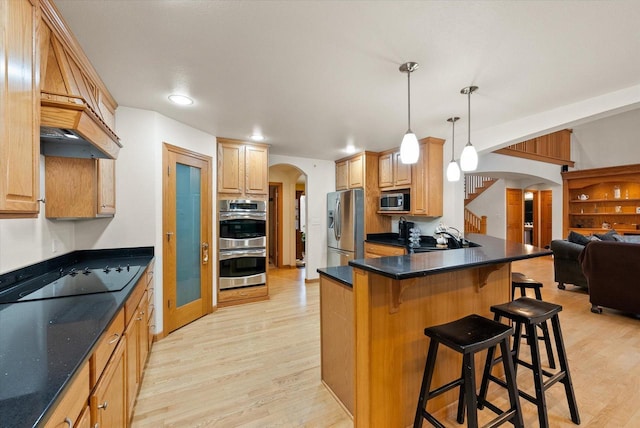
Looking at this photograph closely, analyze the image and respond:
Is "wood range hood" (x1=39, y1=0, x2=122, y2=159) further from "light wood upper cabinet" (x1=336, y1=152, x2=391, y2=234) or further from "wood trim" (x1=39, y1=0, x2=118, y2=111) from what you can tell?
"light wood upper cabinet" (x1=336, y1=152, x2=391, y2=234)

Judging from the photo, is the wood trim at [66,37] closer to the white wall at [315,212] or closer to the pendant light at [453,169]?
the pendant light at [453,169]

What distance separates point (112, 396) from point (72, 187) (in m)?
1.58

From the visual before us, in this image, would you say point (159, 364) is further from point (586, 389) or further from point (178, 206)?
point (586, 389)

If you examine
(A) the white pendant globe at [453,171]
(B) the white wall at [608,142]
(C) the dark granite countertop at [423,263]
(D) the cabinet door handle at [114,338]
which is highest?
(B) the white wall at [608,142]

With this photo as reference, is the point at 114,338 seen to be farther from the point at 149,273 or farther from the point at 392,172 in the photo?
the point at 392,172

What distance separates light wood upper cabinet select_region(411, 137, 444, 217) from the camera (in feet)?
12.6

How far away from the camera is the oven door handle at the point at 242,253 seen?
3.87m

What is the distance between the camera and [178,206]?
3.23m

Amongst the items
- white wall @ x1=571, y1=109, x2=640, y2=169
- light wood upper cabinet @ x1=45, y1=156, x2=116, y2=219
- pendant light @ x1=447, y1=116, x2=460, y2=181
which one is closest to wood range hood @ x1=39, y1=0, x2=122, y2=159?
light wood upper cabinet @ x1=45, y1=156, x2=116, y2=219

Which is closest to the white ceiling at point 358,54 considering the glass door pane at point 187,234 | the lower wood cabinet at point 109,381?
the glass door pane at point 187,234

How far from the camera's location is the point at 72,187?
2.06 meters

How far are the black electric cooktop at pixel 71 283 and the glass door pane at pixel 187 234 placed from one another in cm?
105

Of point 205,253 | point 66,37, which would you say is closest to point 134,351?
point 205,253

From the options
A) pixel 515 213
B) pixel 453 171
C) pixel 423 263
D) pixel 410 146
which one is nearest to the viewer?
pixel 423 263
